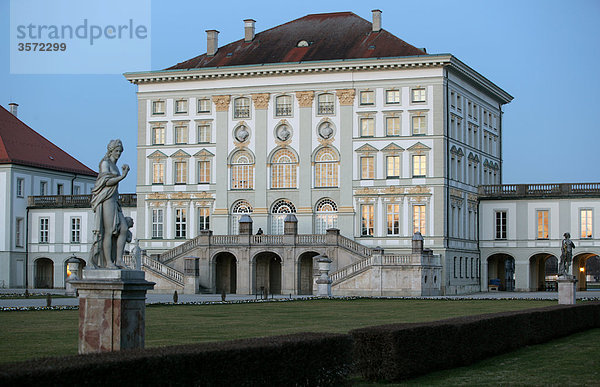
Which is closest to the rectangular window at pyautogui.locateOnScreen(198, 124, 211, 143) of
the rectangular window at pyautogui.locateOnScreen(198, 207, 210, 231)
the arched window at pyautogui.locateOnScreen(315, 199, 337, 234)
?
the rectangular window at pyautogui.locateOnScreen(198, 207, 210, 231)

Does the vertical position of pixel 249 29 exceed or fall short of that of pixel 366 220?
it exceeds it

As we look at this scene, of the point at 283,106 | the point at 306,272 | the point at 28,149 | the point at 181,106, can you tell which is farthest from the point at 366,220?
the point at 28,149

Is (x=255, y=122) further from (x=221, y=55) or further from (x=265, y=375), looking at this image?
(x=265, y=375)

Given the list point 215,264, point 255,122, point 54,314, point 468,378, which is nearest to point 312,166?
point 255,122

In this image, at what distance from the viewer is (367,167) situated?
224 ft

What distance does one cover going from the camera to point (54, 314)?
34406 mm

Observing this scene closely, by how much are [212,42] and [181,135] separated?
7.87m

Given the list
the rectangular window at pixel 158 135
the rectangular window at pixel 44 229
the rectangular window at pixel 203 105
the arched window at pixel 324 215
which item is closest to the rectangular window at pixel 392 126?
the arched window at pixel 324 215

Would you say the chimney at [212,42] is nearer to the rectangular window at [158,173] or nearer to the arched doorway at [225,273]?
the rectangular window at [158,173]

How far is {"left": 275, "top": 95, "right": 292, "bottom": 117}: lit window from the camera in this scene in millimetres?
69875

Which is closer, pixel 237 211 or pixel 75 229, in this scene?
pixel 237 211

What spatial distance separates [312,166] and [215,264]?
9630 mm

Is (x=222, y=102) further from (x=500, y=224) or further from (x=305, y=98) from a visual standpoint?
(x=500, y=224)

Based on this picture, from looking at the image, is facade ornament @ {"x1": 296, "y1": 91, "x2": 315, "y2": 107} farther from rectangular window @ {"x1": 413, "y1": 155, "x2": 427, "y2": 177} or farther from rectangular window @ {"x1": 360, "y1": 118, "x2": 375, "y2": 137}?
rectangular window @ {"x1": 413, "y1": 155, "x2": 427, "y2": 177}
